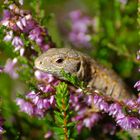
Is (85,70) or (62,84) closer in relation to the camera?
(62,84)

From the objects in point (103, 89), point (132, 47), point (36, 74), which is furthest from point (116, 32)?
point (36, 74)

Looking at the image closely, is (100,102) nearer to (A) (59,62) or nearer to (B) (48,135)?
(A) (59,62)

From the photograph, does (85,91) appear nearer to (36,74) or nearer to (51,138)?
(36,74)

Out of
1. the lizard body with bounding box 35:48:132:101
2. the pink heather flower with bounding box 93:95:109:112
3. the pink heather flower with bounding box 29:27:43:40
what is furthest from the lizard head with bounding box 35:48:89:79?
the pink heather flower with bounding box 93:95:109:112

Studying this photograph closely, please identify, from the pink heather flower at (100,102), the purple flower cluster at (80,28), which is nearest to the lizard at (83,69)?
the pink heather flower at (100,102)

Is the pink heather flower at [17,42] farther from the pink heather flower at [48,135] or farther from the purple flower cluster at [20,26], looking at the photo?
the pink heather flower at [48,135]

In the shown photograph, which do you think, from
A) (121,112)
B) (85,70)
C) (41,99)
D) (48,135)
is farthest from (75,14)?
(121,112)
